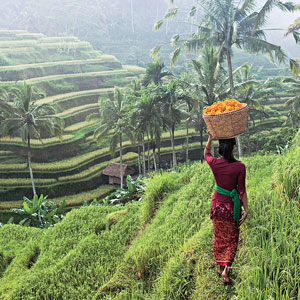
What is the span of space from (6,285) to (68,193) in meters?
13.3

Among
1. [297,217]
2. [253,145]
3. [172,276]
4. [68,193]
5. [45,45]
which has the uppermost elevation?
[45,45]

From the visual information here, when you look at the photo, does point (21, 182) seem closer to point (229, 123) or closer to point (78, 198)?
point (78, 198)

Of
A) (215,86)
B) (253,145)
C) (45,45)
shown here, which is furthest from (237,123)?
(45,45)

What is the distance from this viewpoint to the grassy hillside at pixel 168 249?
2191 millimetres

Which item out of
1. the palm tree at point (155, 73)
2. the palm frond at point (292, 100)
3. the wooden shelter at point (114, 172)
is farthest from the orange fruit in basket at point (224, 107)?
the palm frond at point (292, 100)

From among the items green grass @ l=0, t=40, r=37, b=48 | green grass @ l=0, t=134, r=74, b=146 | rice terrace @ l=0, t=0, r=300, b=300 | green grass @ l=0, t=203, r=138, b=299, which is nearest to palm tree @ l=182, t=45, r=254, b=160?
rice terrace @ l=0, t=0, r=300, b=300

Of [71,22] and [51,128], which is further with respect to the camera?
[71,22]

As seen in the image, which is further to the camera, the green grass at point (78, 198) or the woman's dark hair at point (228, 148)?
the green grass at point (78, 198)

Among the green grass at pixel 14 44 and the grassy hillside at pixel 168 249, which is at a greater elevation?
the green grass at pixel 14 44

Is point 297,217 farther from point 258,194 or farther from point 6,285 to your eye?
point 6,285

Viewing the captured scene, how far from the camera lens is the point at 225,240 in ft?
7.82

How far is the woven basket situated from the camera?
233 centimetres

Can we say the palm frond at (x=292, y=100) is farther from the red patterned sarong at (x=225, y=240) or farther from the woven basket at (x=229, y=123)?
the red patterned sarong at (x=225, y=240)

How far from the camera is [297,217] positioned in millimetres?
2393
